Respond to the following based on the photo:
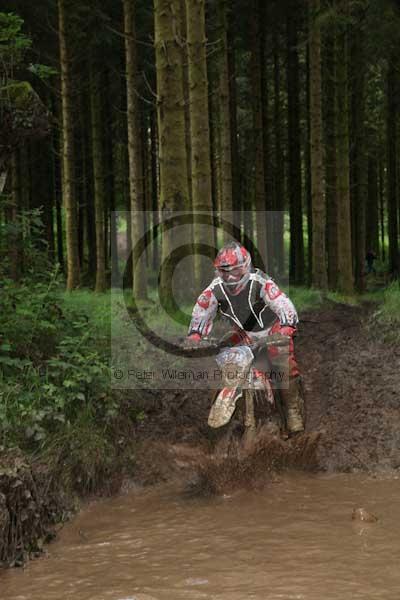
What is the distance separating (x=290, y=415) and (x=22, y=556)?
3.01 metres

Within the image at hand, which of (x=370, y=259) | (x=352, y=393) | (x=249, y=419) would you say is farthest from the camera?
(x=370, y=259)

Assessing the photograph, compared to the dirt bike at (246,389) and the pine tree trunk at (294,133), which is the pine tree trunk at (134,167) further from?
the dirt bike at (246,389)

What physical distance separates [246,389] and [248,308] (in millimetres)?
813

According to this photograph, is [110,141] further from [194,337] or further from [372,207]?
[194,337]

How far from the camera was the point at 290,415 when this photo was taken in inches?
257

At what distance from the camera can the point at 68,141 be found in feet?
51.2

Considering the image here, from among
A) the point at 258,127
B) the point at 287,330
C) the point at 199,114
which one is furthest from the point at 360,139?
the point at 287,330

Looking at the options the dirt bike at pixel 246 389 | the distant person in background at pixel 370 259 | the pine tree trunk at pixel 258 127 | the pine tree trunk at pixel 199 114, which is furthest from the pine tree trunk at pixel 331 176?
the dirt bike at pixel 246 389

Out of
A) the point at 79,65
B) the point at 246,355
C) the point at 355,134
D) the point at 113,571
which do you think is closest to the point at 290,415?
the point at 246,355

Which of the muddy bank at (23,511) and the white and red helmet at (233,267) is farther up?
the white and red helmet at (233,267)

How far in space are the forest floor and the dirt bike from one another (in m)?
0.22

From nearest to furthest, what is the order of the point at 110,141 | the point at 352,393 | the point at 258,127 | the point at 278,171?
the point at 352,393 → the point at 258,127 → the point at 110,141 → the point at 278,171

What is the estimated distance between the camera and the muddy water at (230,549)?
405 cm

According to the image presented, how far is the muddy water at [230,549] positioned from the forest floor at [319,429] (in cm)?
34
